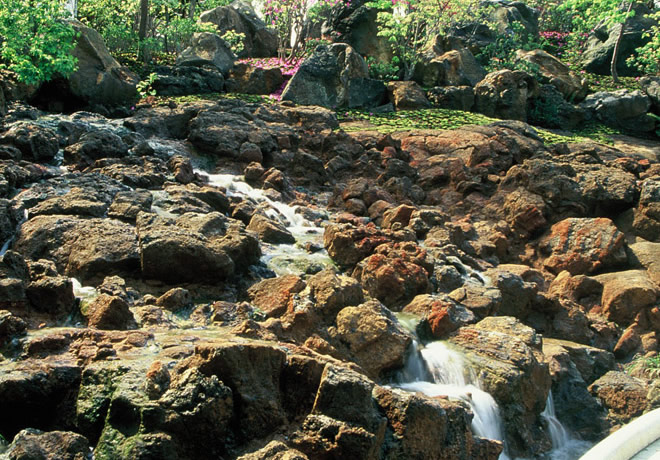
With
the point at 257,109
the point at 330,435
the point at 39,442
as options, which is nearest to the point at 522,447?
the point at 330,435

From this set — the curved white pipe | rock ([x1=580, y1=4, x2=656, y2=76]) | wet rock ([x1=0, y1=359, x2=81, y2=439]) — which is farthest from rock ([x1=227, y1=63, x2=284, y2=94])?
the curved white pipe

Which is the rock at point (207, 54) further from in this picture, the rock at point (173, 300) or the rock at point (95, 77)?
the rock at point (173, 300)

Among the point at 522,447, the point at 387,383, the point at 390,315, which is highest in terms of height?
the point at 390,315

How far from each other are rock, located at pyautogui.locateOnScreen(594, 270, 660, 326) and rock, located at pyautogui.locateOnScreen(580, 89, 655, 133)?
17676 mm

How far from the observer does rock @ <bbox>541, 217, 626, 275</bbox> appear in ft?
45.9

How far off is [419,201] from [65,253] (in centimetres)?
1009

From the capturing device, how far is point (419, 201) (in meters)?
17.2

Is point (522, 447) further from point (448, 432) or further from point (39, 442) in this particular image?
point (39, 442)

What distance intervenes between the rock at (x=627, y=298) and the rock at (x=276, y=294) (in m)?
7.28

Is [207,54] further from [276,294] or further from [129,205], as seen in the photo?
[276,294]

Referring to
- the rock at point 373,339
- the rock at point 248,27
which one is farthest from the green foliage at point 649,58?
the rock at point 373,339

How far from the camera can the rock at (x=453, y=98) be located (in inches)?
1019

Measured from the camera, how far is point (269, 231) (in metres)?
12.4

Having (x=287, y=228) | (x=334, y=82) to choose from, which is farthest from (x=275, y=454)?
(x=334, y=82)
